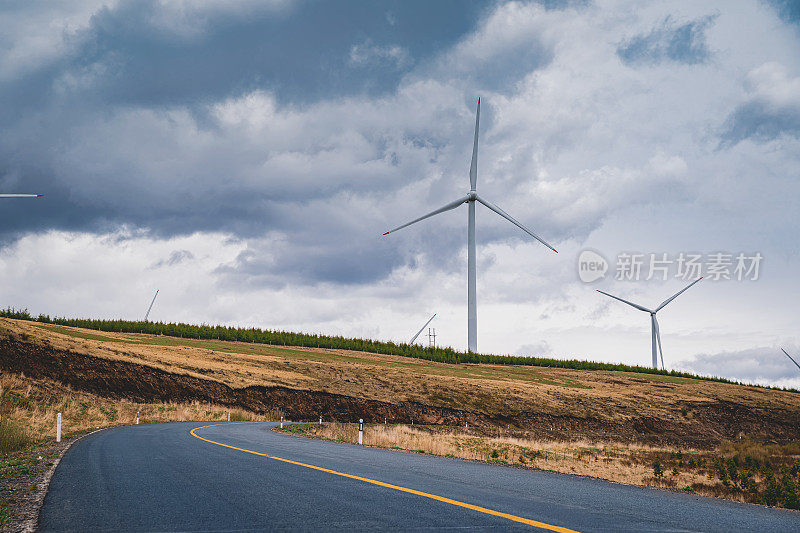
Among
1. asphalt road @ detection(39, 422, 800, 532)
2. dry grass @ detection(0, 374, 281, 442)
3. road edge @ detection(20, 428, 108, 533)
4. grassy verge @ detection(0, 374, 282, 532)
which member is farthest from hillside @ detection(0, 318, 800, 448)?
road edge @ detection(20, 428, 108, 533)

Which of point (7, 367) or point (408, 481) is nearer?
point (408, 481)

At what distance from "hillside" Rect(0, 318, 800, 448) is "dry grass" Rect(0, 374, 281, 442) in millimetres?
1450

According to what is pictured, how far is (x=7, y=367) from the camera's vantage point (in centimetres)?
4438

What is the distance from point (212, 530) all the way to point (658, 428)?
55341mm

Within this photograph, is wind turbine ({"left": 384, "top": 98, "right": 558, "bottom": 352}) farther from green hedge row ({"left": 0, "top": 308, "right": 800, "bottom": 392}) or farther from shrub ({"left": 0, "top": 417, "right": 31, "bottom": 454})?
shrub ({"left": 0, "top": 417, "right": 31, "bottom": 454})

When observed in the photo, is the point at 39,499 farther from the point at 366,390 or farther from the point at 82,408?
the point at 366,390

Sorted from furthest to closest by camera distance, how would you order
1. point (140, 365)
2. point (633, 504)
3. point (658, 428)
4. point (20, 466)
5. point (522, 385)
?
1. point (522, 385)
2. point (658, 428)
3. point (140, 365)
4. point (20, 466)
5. point (633, 504)

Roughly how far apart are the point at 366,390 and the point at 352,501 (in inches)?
1781

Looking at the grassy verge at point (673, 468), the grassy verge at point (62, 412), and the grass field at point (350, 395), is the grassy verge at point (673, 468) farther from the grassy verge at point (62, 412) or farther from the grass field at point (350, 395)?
the grass field at point (350, 395)

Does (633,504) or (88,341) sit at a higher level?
(88,341)

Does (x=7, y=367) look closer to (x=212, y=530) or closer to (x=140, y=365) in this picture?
(x=140, y=365)

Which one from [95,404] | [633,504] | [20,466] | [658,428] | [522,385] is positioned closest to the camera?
[633,504]

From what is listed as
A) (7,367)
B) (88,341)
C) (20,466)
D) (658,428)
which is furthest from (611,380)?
(20,466)

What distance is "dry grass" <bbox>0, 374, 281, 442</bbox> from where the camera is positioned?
3775 cm
